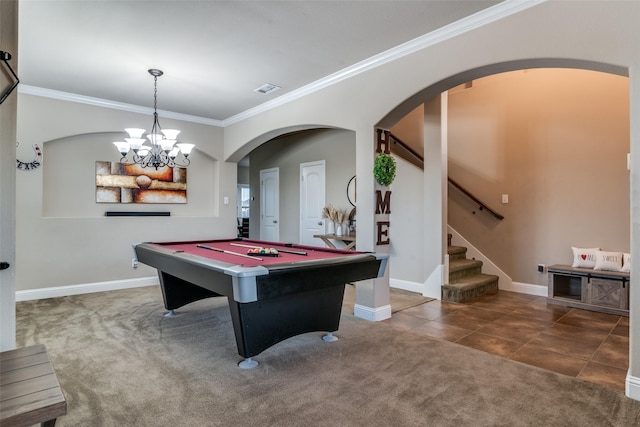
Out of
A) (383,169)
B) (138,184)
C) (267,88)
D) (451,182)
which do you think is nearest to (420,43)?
(383,169)

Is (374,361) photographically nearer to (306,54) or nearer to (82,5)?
(306,54)

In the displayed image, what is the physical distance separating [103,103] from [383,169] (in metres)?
3.98

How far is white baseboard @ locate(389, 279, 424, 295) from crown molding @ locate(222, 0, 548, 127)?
2.88 metres

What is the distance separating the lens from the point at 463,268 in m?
4.96

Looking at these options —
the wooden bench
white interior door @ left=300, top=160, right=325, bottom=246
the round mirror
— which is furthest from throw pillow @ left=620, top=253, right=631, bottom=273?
the wooden bench

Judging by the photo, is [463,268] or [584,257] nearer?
[584,257]

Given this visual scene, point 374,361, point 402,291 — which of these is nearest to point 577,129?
point 402,291

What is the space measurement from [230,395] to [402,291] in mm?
3326

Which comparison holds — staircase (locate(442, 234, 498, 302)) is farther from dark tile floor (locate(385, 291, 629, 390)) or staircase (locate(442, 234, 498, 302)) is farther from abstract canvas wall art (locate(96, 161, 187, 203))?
abstract canvas wall art (locate(96, 161, 187, 203))

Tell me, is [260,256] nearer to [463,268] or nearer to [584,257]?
[463,268]

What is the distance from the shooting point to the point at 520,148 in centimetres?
503

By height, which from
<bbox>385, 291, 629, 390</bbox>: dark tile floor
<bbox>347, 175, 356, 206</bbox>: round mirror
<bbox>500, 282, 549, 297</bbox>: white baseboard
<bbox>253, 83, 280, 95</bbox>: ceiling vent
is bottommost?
<bbox>385, 291, 629, 390</bbox>: dark tile floor

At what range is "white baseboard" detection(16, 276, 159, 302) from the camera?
4473 millimetres

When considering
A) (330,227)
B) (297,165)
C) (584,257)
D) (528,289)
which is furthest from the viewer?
(297,165)
